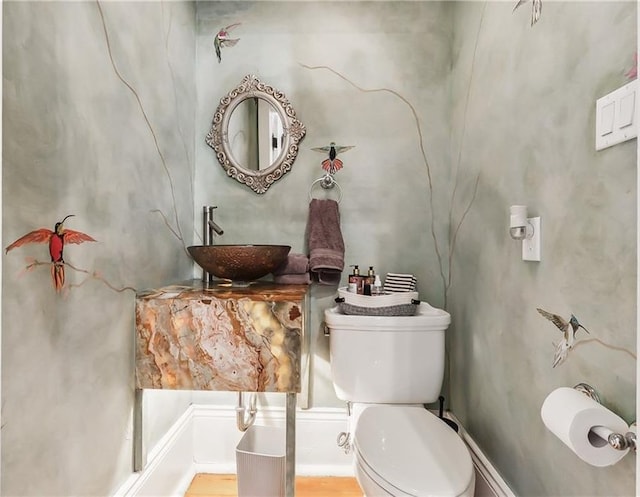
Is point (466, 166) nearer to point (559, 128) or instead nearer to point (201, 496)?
point (559, 128)

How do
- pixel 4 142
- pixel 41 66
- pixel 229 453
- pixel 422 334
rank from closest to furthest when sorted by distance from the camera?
pixel 4 142 < pixel 41 66 < pixel 422 334 < pixel 229 453

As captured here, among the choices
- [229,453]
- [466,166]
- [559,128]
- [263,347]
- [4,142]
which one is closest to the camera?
[4,142]

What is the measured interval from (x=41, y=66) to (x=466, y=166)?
4.81 feet

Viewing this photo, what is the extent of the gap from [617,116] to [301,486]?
5.87 ft

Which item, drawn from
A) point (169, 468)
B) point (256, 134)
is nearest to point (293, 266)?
point (256, 134)

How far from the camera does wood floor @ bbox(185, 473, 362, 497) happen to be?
1.66m

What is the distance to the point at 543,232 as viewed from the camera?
103cm

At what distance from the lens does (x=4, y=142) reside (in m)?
0.75

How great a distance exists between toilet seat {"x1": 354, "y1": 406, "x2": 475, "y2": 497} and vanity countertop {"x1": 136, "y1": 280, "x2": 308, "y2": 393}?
0.30m

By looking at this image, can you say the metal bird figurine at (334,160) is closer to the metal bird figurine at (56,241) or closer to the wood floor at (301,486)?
the metal bird figurine at (56,241)

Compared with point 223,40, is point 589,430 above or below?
below

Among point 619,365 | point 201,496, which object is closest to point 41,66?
point 619,365

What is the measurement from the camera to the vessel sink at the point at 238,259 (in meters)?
1.40

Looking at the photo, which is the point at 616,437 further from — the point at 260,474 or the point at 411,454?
the point at 260,474
